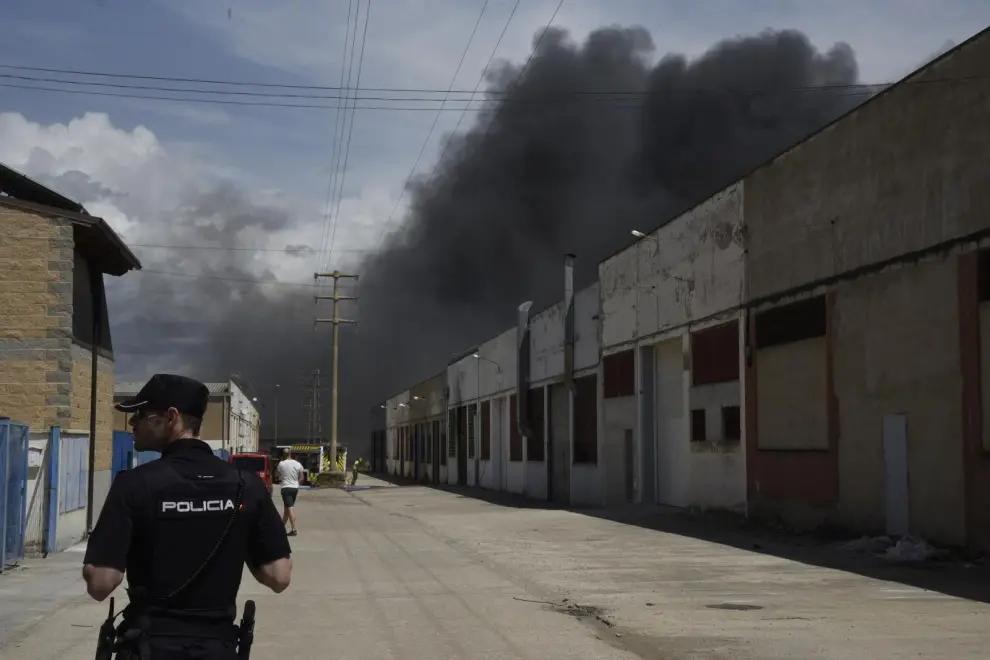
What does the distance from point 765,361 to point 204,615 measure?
22977mm

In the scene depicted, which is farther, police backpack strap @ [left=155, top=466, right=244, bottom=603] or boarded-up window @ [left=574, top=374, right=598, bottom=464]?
boarded-up window @ [left=574, top=374, right=598, bottom=464]

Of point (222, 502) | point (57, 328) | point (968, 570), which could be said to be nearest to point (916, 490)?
point (968, 570)

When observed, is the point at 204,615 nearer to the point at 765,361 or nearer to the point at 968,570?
the point at 968,570

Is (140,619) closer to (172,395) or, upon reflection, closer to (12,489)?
(172,395)

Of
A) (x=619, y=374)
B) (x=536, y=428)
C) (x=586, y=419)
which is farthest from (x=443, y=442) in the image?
(x=619, y=374)

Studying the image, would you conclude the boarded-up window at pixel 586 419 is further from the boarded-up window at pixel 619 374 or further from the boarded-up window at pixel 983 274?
the boarded-up window at pixel 983 274

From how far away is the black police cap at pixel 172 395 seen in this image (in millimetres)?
4301

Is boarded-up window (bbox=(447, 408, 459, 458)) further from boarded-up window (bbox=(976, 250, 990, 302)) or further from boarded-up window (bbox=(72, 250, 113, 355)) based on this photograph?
boarded-up window (bbox=(976, 250, 990, 302))

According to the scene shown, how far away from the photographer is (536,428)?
48.1m

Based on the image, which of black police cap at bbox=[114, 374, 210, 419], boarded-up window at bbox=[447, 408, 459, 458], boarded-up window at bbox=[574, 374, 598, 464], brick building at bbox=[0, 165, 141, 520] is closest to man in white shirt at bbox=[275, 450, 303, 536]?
brick building at bbox=[0, 165, 141, 520]

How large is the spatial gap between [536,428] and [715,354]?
63.8ft

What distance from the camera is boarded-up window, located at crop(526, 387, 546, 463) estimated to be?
4734 centimetres

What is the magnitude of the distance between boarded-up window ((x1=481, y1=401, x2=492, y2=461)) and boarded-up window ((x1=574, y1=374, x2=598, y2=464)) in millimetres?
16688

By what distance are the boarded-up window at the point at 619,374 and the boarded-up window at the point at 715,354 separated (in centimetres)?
498
